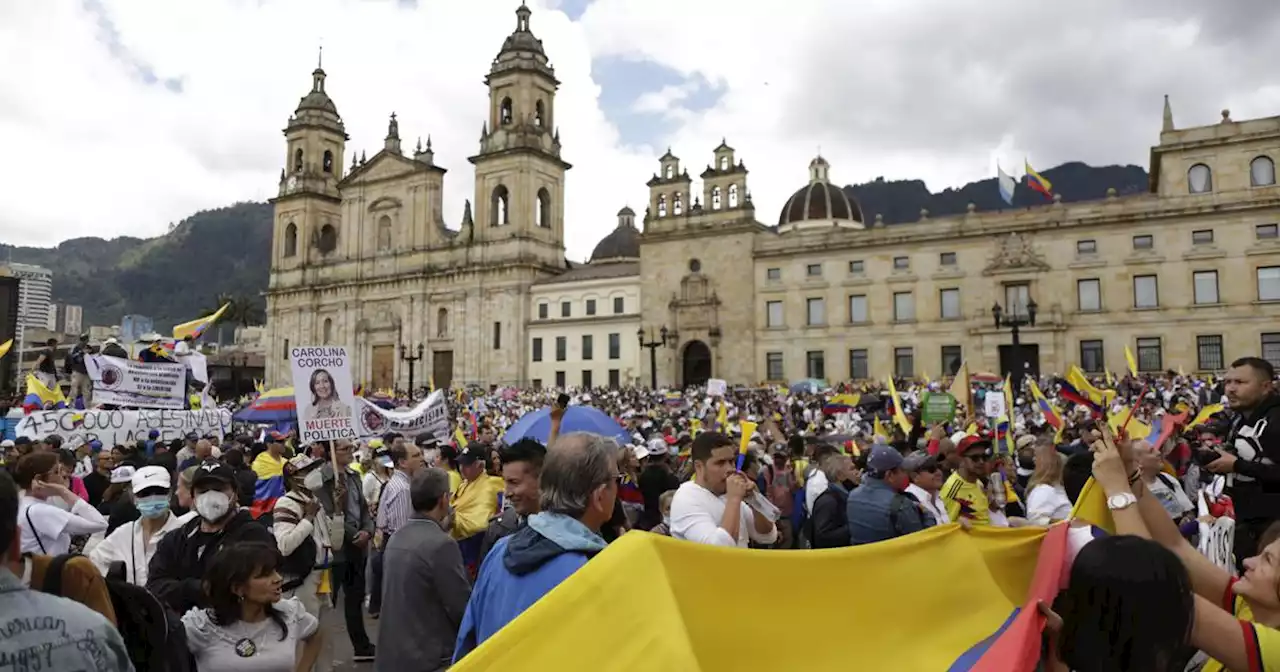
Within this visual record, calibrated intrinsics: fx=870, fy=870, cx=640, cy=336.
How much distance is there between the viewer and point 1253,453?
190 inches

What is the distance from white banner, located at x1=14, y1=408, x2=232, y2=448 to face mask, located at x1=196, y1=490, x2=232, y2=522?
10.6 m

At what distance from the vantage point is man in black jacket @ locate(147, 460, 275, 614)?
15.1 feet

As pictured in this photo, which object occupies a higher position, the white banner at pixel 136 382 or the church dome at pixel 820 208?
the church dome at pixel 820 208

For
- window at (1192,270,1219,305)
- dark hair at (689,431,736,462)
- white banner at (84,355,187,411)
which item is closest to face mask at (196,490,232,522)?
dark hair at (689,431,736,462)

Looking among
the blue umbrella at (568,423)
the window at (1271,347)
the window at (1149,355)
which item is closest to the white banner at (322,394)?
the blue umbrella at (568,423)

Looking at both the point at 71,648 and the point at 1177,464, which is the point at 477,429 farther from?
the point at 71,648

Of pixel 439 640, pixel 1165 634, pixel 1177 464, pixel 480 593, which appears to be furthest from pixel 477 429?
pixel 1165 634

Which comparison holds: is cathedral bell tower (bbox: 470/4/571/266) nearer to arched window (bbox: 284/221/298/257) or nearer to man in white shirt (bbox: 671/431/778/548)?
arched window (bbox: 284/221/298/257)

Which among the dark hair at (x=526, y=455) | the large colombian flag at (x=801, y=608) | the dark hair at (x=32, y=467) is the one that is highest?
the dark hair at (x=526, y=455)

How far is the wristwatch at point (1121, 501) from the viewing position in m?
3.09

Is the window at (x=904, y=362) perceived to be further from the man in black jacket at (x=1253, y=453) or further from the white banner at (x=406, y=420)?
the man in black jacket at (x=1253, y=453)

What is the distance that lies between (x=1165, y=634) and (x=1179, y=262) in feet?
145

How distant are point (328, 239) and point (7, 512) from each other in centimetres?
7177

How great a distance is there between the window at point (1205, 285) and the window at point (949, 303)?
1007 centimetres
